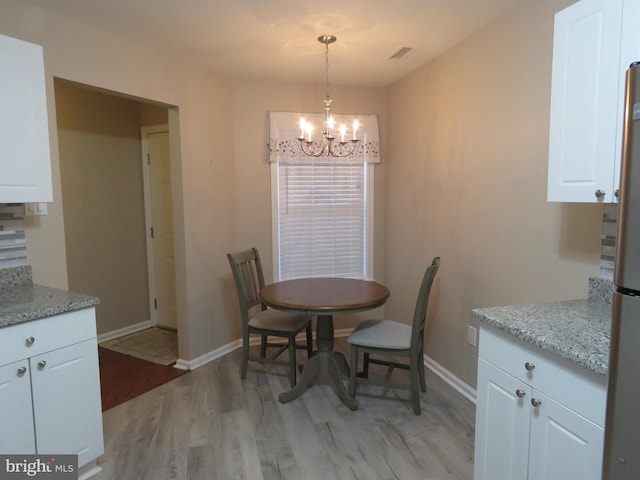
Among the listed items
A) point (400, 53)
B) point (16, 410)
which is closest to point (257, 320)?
point (16, 410)

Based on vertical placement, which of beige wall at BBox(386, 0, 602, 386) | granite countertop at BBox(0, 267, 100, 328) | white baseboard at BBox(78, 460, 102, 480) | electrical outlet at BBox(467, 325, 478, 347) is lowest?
white baseboard at BBox(78, 460, 102, 480)

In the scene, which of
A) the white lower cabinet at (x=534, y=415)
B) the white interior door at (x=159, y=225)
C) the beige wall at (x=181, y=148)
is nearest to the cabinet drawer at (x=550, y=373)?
the white lower cabinet at (x=534, y=415)

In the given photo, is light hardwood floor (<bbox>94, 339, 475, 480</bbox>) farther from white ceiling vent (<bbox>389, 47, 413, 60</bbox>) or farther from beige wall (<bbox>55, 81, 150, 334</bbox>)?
white ceiling vent (<bbox>389, 47, 413, 60</bbox>)

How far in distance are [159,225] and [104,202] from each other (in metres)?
0.55

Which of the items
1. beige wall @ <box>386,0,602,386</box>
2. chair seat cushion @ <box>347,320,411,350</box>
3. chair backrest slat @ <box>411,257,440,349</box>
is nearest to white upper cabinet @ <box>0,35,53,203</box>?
chair seat cushion @ <box>347,320,411,350</box>

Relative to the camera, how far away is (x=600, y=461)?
1.15 meters

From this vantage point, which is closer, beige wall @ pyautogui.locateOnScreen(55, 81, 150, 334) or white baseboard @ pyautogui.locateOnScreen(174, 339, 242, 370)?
white baseboard @ pyautogui.locateOnScreen(174, 339, 242, 370)

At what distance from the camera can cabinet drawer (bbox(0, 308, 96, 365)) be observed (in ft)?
5.36

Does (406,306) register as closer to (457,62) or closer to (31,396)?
(457,62)

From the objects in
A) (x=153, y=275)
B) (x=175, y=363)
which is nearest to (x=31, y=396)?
(x=175, y=363)

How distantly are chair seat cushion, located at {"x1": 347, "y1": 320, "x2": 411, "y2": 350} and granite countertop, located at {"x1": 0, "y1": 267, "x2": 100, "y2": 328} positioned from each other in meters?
1.56

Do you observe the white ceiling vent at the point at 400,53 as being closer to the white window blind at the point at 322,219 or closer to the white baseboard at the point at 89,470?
the white window blind at the point at 322,219

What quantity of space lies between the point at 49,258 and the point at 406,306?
9.04 feet

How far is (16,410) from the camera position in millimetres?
1665
